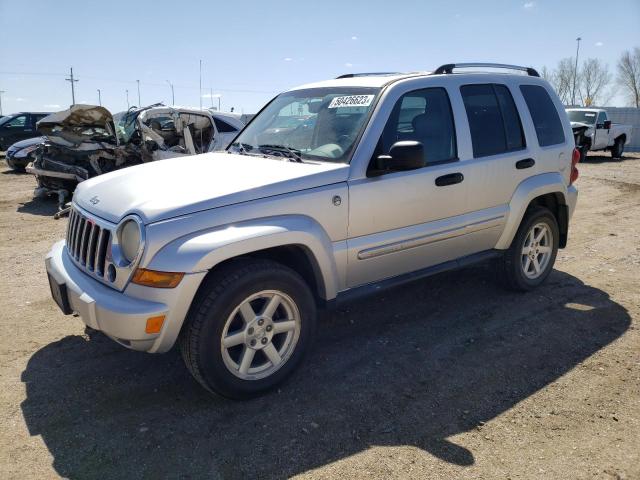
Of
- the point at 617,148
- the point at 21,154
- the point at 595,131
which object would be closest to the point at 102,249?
the point at 21,154

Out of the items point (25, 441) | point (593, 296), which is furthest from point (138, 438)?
point (593, 296)

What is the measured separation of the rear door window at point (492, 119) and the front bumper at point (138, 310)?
269cm

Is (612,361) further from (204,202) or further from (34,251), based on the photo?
(34,251)

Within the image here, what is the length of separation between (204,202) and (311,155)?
1038 mm

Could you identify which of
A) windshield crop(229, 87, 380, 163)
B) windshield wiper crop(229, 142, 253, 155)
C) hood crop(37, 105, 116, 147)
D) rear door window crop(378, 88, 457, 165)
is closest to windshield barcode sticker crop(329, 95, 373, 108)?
windshield crop(229, 87, 380, 163)

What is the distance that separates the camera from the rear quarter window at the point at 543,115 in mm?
4867

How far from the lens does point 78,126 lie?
10695 mm

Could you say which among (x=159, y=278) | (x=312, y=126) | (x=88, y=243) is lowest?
(x=159, y=278)

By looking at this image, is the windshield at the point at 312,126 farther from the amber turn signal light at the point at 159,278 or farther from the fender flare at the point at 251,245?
the amber turn signal light at the point at 159,278

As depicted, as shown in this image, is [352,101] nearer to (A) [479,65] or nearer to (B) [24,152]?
(A) [479,65]

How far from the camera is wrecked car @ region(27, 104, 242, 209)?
1012cm

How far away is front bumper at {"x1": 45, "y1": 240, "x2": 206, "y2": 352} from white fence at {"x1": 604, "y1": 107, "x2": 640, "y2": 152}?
28.9 metres

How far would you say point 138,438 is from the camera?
2953 millimetres

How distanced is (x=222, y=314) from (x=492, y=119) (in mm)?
2931
